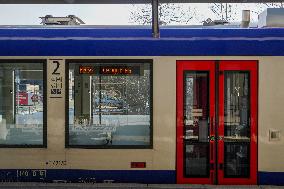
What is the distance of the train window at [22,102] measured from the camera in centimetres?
689

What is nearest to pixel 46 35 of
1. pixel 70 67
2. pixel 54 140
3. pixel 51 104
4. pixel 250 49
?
pixel 70 67

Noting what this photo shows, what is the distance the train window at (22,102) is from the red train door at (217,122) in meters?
2.33

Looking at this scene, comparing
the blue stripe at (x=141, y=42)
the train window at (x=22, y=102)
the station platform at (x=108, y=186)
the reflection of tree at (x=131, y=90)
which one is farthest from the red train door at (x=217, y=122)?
the train window at (x=22, y=102)

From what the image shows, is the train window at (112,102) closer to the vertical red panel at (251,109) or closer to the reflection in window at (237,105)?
the vertical red panel at (251,109)

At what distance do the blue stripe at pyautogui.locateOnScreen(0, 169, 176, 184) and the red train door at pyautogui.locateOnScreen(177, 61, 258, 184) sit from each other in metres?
0.34

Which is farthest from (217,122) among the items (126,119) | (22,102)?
(22,102)

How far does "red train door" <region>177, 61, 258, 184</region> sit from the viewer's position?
6707 millimetres

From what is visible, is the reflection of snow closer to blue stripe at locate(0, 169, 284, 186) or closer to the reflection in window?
blue stripe at locate(0, 169, 284, 186)

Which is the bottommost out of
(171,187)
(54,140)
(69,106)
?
(171,187)

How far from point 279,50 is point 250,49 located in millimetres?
473

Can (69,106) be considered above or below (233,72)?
below

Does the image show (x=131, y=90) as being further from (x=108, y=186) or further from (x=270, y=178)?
(x=270, y=178)

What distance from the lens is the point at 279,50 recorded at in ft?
22.1

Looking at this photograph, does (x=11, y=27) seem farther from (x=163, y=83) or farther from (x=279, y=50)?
(x=279, y=50)
